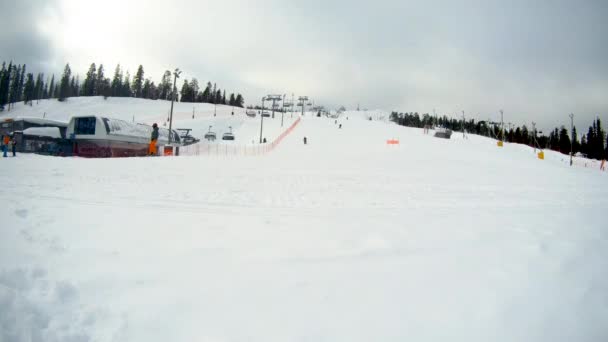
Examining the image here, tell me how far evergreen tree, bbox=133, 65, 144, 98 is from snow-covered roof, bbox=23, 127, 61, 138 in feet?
324

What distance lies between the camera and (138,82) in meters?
109

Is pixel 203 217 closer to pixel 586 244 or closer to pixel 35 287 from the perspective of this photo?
pixel 35 287

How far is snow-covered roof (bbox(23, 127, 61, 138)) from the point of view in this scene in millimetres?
24359

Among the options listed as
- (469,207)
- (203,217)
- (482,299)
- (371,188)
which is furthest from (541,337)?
(371,188)

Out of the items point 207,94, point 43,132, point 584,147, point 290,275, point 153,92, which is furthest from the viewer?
point 207,94

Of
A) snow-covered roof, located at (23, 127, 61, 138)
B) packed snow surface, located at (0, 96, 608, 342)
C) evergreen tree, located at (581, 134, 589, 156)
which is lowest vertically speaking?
packed snow surface, located at (0, 96, 608, 342)

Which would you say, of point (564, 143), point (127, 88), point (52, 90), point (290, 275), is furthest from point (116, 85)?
point (564, 143)

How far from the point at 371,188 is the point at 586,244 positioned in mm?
5830

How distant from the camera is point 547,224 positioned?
5211mm

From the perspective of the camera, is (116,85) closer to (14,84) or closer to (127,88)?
(127,88)

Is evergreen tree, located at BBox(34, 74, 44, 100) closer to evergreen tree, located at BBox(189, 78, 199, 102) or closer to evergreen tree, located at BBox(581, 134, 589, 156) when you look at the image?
evergreen tree, located at BBox(189, 78, 199, 102)

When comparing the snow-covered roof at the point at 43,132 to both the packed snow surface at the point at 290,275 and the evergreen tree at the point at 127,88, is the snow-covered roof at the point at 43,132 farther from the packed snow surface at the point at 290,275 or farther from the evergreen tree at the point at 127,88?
the evergreen tree at the point at 127,88

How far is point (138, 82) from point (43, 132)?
101258 millimetres

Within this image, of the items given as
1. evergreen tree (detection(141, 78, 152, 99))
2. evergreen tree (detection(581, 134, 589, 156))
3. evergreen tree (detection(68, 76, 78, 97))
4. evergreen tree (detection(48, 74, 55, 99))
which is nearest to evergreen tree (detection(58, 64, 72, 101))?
evergreen tree (detection(68, 76, 78, 97))
